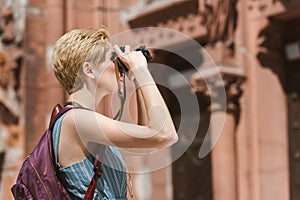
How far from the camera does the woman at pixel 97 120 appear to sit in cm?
166

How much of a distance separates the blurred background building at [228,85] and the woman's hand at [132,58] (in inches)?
136

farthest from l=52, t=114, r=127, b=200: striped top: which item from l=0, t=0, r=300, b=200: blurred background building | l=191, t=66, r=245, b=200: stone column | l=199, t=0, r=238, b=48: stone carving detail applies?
l=199, t=0, r=238, b=48: stone carving detail

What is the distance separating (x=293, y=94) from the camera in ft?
19.3

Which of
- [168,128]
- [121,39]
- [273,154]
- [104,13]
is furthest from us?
[104,13]

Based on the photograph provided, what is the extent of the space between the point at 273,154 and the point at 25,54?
2.44 meters

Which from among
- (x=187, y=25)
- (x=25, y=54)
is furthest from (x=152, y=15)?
(x=25, y=54)

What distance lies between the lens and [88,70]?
1792 millimetres

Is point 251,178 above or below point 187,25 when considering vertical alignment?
below

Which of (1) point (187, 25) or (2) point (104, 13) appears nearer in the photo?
(1) point (187, 25)

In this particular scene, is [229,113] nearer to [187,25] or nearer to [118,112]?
[187,25]

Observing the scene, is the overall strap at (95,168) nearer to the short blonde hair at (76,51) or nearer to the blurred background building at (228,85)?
the short blonde hair at (76,51)

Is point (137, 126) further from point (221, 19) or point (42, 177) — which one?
point (221, 19)

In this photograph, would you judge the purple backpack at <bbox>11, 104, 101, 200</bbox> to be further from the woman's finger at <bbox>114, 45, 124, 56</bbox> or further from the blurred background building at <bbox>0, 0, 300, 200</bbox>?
the blurred background building at <bbox>0, 0, 300, 200</bbox>

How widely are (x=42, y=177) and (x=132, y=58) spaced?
36 centimetres
